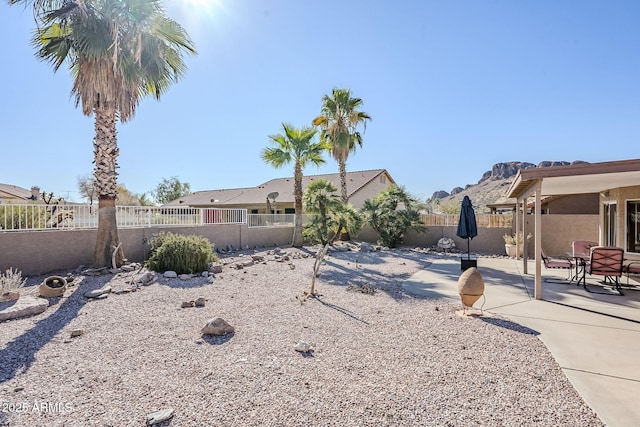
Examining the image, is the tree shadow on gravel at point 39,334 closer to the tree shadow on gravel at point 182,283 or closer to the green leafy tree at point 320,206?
the tree shadow on gravel at point 182,283

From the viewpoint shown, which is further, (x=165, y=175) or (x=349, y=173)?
(x=165, y=175)

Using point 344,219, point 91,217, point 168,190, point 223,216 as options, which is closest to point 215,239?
point 223,216

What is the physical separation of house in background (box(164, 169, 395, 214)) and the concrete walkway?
16.3m

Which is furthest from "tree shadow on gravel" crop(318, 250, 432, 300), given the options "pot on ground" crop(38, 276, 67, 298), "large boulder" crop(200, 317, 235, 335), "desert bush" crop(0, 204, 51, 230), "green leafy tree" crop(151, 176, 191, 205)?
"green leafy tree" crop(151, 176, 191, 205)

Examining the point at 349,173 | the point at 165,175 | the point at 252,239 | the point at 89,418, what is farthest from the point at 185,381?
the point at 165,175

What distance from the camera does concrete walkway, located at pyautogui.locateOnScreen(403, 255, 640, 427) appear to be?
11.0 ft

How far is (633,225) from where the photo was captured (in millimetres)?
10617

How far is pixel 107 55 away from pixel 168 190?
41811 mm

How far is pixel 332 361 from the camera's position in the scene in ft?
13.7

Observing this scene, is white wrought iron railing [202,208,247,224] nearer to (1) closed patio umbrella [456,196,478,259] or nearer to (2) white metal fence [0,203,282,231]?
(2) white metal fence [0,203,282,231]

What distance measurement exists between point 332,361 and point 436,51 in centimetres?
1232

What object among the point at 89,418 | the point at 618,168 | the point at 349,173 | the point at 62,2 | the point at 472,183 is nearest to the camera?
the point at 89,418

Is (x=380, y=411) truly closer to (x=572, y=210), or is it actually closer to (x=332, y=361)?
(x=332, y=361)

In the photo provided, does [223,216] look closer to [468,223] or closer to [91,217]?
[91,217]
